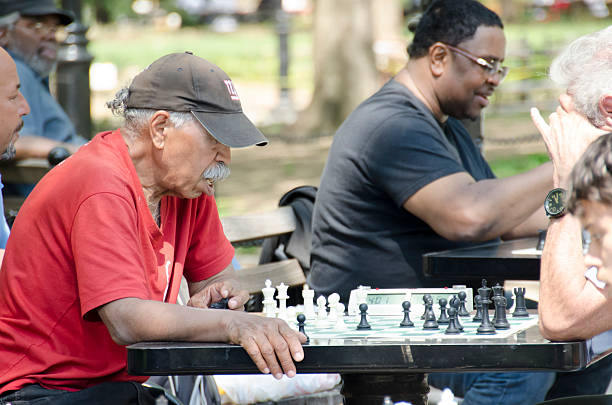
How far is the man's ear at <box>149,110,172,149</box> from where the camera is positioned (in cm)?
291

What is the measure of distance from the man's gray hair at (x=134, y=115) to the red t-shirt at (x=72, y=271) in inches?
5.1

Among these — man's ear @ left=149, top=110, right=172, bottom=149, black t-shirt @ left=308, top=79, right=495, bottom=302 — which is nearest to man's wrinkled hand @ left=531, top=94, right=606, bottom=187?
black t-shirt @ left=308, top=79, right=495, bottom=302

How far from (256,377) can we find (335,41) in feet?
42.6

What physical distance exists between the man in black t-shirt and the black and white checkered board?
3.36 feet

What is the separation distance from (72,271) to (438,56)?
2263 millimetres

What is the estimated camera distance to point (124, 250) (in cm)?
266

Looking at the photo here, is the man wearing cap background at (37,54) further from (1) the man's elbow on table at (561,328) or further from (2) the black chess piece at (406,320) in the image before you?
(1) the man's elbow on table at (561,328)

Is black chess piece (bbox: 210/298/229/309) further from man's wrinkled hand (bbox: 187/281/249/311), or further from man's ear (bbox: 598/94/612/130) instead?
man's ear (bbox: 598/94/612/130)

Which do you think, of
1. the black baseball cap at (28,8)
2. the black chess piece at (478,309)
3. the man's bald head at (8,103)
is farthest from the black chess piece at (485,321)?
the black baseball cap at (28,8)

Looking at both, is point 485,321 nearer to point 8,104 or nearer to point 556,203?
point 556,203

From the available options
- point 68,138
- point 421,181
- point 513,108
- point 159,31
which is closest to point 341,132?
point 421,181

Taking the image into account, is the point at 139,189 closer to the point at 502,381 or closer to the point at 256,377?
the point at 256,377

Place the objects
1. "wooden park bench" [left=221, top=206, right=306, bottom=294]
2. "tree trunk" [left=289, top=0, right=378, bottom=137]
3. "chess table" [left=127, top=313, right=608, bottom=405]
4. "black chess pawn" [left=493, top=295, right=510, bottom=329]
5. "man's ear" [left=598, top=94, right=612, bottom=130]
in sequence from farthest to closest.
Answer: "tree trunk" [left=289, top=0, right=378, bottom=137]
"wooden park bench" [left=221, top=206, right=306, bottom=294]
"man's ear" [left=598, top=94, right=612, bottom=130]
"black chess pawn" [left=493, top=295, right=510, bottom=329]
"chess table" [left=127, top=313, right=608, bottom=405]

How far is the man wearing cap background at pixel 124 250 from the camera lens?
2.57 meters
